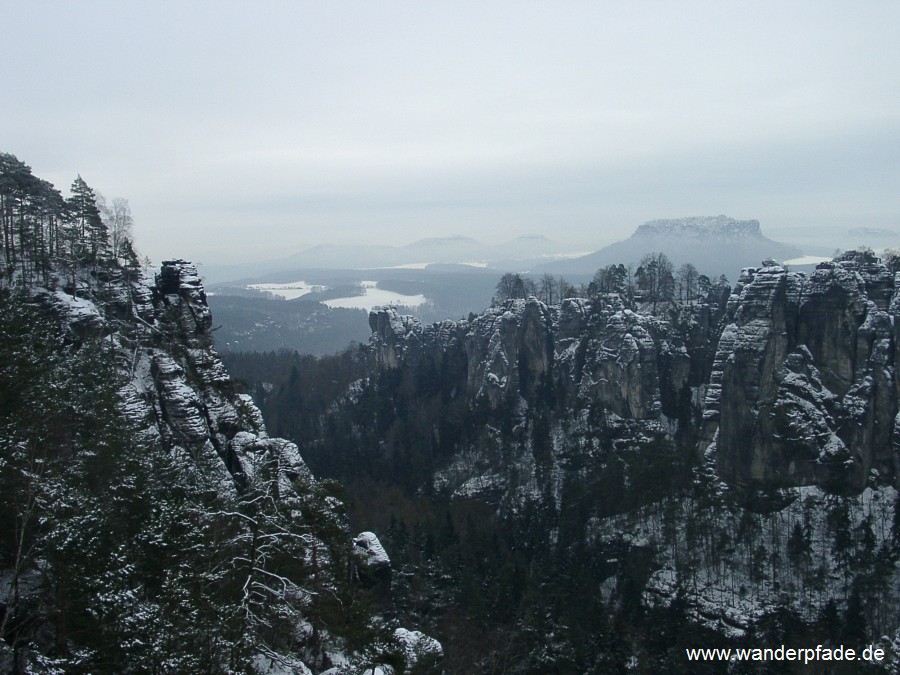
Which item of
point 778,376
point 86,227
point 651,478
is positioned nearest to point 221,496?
point 86,227

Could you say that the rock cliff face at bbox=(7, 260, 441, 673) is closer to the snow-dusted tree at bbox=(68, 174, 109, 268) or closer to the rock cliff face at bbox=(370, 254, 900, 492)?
the snow-dusted tree at bbox=(68, 174, 109, 268)

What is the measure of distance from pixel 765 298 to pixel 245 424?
3934 centimetres

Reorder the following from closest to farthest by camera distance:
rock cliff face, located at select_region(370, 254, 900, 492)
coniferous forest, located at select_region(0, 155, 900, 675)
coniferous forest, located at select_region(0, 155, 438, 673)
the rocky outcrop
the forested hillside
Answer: coniferous forest, located at select_region(0, 155, 438, 673)
coniferous forest, located at select_region(0, 155, 900, 675)
the forested hillside
the rocky outcrop
rock cliff face, located at select_region(370, 254, 900, 492)

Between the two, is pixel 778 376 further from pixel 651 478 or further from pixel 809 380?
pixel 651 478

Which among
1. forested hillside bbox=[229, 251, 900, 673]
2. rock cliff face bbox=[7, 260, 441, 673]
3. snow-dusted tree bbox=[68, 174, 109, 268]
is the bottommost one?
forested hillside bbox=[229, 251, 900, 673]

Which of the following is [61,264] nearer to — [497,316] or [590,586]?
[590,586]

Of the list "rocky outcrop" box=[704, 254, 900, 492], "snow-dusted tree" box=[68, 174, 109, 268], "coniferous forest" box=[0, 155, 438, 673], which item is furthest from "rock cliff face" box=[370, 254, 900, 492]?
"snow-dusted tree" box=[68, 174, 109, 268]

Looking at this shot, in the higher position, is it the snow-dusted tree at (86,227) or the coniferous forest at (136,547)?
the snow-dusted tree at (86,227)

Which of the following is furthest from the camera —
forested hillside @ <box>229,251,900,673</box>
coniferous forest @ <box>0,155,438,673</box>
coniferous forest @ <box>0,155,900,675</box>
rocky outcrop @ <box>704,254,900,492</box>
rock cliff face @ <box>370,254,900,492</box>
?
rock cliff face @ <box>370,254,900,492</box>

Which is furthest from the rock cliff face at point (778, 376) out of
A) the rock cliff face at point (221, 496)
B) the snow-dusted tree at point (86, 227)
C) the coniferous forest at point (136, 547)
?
the snow-dusted tree at point (86, 227)

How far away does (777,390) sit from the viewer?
4556cm

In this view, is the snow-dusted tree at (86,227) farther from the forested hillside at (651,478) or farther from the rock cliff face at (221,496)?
the forested hillside at (651,478)

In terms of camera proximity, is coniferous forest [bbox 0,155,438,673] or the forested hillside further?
the forested hillside

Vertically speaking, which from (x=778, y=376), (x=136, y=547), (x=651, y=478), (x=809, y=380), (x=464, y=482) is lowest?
(x=464, y=482)
